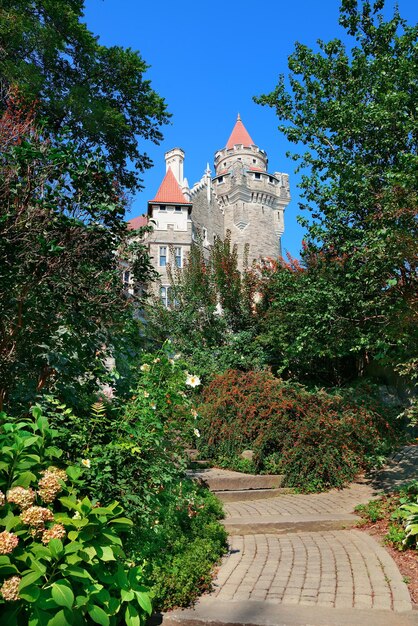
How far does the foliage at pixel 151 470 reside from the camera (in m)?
3.15

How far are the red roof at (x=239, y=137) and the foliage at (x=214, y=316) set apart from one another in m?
38.9

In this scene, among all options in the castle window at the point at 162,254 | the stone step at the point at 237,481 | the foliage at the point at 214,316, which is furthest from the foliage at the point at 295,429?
the castle window at the point at 162,254

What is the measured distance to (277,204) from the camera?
48.6 meters

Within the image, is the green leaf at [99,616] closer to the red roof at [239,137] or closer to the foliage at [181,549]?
the foliage at [181,549]

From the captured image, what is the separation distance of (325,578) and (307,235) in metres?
6.27

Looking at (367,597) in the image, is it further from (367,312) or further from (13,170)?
(367,312)

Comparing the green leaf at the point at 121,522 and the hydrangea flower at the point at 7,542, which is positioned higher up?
the hydrangea flower at the point at 7,542

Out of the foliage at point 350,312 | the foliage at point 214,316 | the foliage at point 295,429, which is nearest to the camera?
the foliage at point 350,312

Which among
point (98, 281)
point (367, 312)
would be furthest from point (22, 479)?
point (367, 312)

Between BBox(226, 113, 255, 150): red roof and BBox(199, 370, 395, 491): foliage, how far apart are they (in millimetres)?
46590

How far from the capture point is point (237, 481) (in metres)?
6.93

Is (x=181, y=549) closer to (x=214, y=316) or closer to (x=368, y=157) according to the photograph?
(x=368, y=157)

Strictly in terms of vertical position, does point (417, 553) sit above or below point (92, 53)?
below

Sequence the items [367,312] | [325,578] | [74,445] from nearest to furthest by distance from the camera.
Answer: [74,445] → [325,578] → [367,312]
